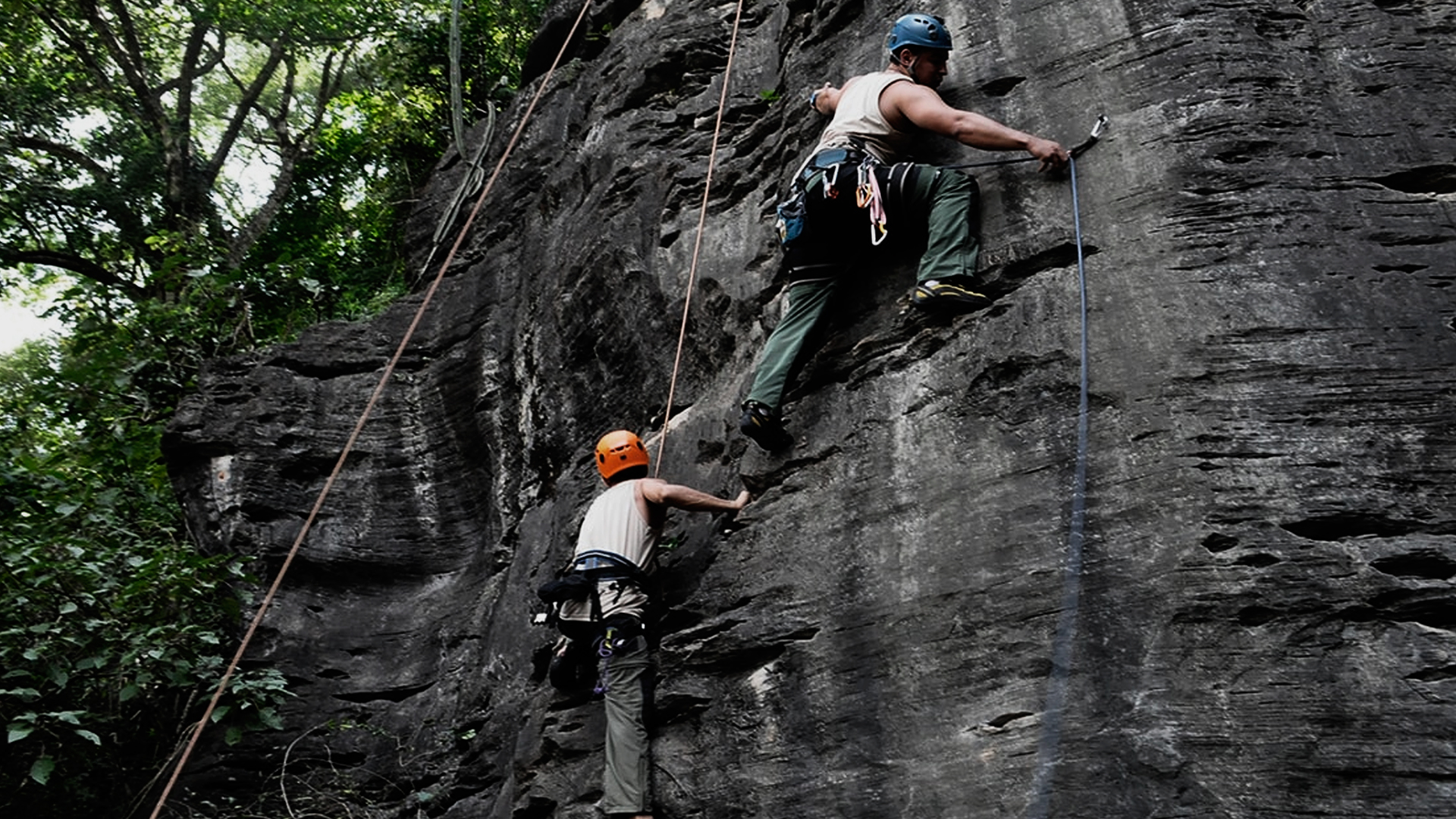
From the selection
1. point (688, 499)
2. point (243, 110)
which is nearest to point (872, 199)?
point (688, 499)

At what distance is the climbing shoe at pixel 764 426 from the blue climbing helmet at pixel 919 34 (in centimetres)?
182

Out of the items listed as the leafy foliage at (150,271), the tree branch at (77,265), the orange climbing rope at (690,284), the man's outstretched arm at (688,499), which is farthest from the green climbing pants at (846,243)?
the tree branch at (77,265)

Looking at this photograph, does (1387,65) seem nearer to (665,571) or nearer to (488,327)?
(665,571)

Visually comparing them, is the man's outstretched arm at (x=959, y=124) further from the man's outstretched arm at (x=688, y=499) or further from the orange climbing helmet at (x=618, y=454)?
the orange climbing helmet at (x=618, y=454)

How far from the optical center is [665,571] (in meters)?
6.24

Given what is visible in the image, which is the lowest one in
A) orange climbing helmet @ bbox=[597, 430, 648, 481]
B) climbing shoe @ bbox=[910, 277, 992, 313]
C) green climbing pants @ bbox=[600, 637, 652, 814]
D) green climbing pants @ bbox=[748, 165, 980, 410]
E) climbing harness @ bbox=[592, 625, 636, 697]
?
green climbing pants @ bbox=[600, 637, 652, 814]

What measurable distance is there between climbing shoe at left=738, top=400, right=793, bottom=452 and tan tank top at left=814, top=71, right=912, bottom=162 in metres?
Result: 1.29

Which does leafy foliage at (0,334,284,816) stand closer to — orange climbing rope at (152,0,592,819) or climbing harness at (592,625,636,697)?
orange climbing rope at (152,0,592,819)

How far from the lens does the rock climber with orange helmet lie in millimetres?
5520

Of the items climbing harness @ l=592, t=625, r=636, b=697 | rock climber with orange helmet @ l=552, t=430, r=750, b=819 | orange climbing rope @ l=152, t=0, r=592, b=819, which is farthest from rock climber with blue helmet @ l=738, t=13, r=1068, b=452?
orange climbing rope @ l=152, t=0, r=592, b=819

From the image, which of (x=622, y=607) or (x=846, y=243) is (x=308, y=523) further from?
(x=846, y=243)

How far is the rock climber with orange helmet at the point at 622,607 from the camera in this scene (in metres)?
5.52

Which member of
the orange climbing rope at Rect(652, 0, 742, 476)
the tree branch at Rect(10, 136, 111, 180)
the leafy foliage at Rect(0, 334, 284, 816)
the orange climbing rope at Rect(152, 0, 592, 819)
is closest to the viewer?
the orange climbing rope at Rect(152, 0, 592, 819)

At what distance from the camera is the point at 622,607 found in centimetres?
592
